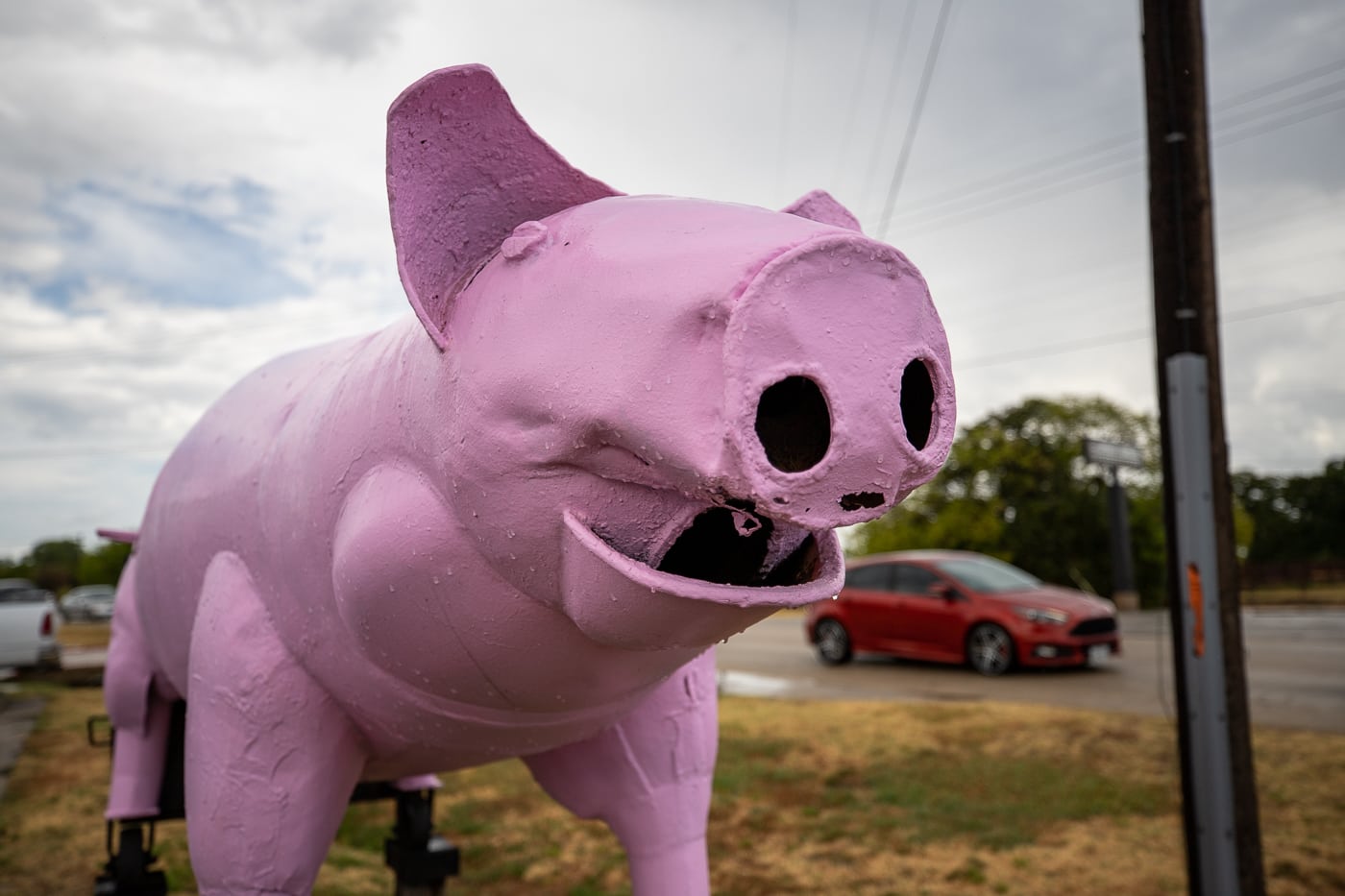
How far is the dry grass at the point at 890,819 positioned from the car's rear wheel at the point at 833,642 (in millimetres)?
4251

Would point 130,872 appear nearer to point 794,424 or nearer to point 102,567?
point 794,424

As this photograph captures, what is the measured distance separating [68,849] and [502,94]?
16.2ft

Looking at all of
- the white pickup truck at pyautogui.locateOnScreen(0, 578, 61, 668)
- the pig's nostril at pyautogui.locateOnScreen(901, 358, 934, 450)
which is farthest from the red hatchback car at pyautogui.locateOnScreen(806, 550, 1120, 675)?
the white pickup truck at pyautogui.locateOnScreen(0, 578, 61, 668)

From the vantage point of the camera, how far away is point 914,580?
10.6 m

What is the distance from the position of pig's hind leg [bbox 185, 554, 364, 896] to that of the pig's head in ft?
2.12

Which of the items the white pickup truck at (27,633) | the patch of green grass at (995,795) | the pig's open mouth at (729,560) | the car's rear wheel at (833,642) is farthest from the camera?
the white pickup truck at (27,633)

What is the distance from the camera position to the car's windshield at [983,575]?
1013 centimetres

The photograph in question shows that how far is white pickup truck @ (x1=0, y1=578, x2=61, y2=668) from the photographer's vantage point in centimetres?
1202

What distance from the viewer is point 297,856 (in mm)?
1739

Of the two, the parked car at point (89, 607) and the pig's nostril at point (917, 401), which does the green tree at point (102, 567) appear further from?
the pig's nostril at point (917, 401)

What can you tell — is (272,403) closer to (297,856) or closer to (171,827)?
(297,856)

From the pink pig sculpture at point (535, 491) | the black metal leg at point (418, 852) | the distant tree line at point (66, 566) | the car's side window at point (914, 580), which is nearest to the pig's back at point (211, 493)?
the pink pig sculpture at point (535, 491)

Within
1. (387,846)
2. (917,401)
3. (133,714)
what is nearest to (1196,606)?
(387,846)

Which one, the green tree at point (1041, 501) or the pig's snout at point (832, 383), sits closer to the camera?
the pig's snout at point (832, 383)
